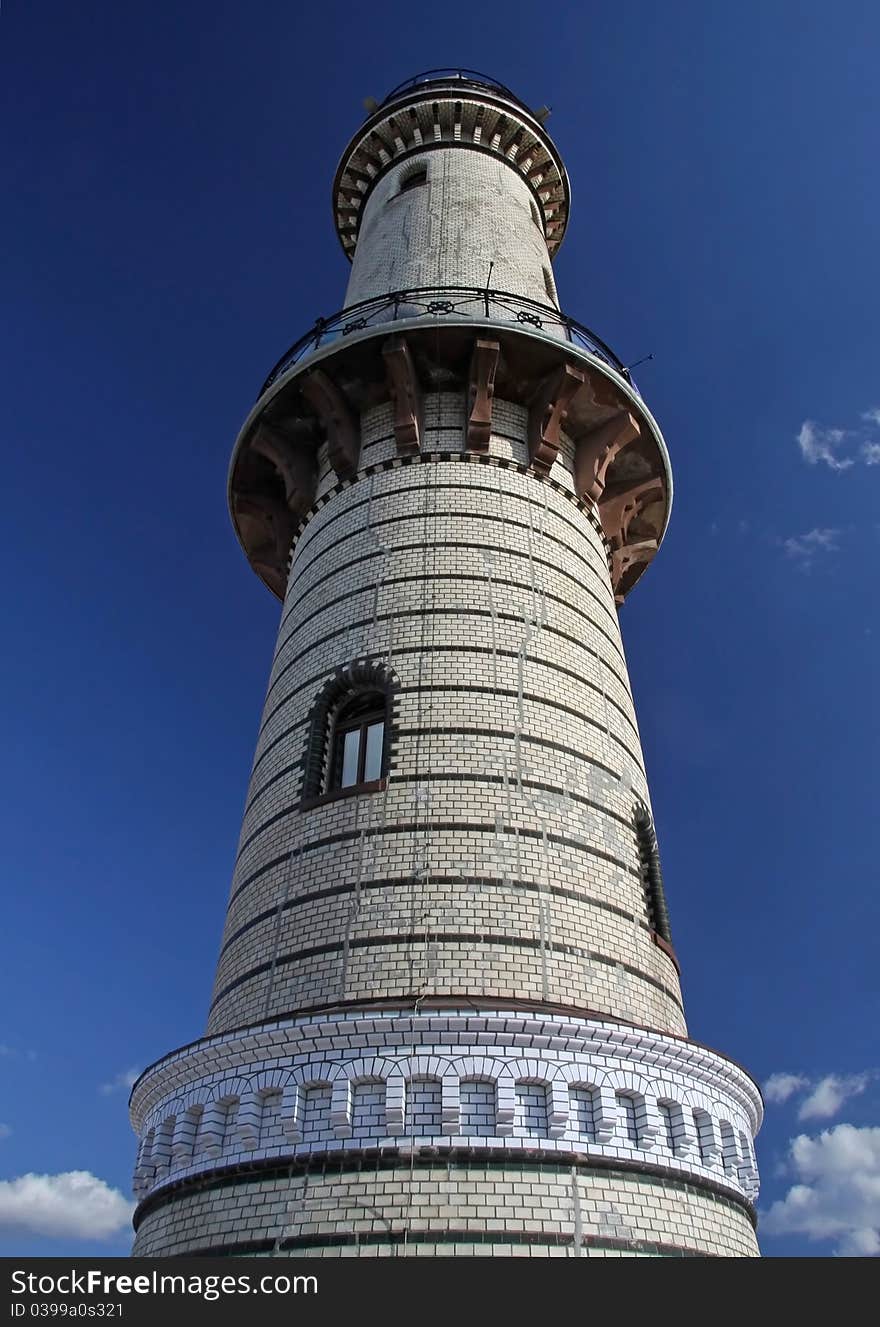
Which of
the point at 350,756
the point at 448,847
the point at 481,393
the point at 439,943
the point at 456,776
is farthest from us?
the point at 481,393

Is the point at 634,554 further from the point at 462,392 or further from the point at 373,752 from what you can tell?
the point at 373,752

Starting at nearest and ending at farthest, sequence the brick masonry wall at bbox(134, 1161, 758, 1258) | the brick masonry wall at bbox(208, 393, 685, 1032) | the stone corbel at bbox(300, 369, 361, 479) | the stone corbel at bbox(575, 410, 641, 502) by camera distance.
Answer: the brick masonry wall at bbox(134, 1161, 758, 1258) → the brick masonry wall at bbox(208, 393, 685, 1032) → the stone corbel at bbox(300, 369, 361, 479) → the stone corbel at bbox(575, 410, 641, 502)

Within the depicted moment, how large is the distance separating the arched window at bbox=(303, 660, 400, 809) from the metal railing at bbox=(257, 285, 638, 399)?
4.48 meters

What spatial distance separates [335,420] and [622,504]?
382 cm

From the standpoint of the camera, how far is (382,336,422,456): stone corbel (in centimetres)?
1070

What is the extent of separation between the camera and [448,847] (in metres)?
7.53

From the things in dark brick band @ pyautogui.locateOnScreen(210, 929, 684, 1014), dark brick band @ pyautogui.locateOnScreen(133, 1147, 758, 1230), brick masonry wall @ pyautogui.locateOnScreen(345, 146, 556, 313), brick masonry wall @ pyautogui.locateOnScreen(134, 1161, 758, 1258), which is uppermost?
brick masonry wall @ pyautogui.locateOnScreen(345, 146, 556, 313)

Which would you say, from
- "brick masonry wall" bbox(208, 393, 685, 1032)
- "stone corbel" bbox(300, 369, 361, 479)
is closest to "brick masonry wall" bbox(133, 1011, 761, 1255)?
"brick masonry wall" bbox(208, 393, 685, 1032)

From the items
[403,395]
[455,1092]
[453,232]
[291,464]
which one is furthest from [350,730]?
[453,232]

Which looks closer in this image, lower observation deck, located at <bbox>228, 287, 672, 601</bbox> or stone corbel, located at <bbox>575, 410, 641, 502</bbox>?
lower observation deck, located at <bbox>228, 287, 672, 601</bbox>

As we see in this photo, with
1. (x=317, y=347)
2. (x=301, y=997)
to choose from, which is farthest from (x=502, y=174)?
(x=301, y=997)

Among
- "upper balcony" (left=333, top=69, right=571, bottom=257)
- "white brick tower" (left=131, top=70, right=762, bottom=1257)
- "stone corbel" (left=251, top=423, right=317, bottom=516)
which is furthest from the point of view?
"upper balcony" (left=333, top=69, right=571, bottom=257)

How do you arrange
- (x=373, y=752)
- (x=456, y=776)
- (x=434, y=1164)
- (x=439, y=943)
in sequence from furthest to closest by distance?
(x=373, y=752)
(x=456, y=776)
(x=439, y=943)
(x=434, y=1164)

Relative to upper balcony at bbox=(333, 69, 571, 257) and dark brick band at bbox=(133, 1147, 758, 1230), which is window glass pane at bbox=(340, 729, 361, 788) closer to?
dark brick band at bbox=(133, 1147, 758, 1230)
